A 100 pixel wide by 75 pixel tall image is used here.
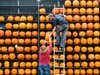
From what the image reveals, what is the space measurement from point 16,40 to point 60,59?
2.59 m

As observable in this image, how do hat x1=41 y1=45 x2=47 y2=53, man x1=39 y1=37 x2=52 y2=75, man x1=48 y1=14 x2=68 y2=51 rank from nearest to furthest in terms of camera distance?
hat x1=41 y1=45 x2=47 y2=53 → man x1=39 y1=37 x2=52 y2=75 → man x1=48 y1=14 x2=68 y2=51

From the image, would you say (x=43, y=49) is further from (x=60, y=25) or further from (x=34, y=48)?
(x=34, y=48)

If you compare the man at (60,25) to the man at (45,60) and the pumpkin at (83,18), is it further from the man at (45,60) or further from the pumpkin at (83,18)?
the pumpkin at (83,18)

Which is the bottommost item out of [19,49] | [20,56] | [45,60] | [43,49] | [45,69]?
[45,69]

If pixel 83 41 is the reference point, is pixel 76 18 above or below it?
above

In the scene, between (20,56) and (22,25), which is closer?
(20,56)

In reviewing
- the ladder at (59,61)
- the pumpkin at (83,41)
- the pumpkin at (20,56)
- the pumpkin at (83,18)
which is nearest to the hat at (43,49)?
the ladder at (59,61)

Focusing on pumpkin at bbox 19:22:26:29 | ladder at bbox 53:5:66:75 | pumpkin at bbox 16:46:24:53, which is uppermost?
pumpkin at bbox 19:22:26:29

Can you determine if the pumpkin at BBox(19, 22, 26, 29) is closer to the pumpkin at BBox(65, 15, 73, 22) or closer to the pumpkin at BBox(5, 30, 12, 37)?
the pumpkin at BBox(5, 30, 12, 37)

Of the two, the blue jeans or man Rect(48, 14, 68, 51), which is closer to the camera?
the blue jeans

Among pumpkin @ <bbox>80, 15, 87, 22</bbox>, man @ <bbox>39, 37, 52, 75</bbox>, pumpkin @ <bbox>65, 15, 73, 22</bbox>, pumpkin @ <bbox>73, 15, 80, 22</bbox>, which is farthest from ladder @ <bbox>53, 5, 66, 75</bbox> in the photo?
pumpkin @ <bbox>80, 15, 87, 22</bbox>

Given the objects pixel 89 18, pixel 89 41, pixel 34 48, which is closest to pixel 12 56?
pixel 34 48

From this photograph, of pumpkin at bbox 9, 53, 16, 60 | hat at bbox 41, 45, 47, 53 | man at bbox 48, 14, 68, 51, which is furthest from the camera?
pumpkin at bbox 9, 53, 16, 60

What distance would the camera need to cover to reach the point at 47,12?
20781 mm
